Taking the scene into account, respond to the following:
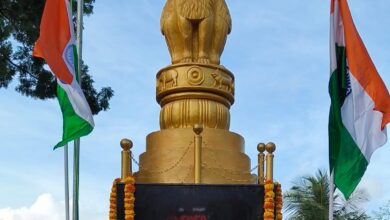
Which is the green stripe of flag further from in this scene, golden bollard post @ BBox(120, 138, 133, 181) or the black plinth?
golden bollard post @ BBox(120, 138, 133, 181)

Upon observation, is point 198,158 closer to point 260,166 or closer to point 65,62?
point 260,166

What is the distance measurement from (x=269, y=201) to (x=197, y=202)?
26.7 inches

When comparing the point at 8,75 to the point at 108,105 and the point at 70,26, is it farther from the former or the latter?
the point at 70,26

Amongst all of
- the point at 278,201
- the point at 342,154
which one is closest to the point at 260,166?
the point at 278,201

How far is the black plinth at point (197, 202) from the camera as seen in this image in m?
7.28

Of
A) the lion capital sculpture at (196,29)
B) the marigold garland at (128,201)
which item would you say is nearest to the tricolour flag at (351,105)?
the lion capital sculpture at (196,29)

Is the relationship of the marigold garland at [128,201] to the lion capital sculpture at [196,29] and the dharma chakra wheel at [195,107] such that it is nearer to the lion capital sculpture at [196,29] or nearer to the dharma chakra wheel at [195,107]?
the dharma chakra wheel at [195,107]

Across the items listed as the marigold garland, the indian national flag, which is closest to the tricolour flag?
the marigold garland

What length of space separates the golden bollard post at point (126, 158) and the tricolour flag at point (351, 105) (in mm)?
1982

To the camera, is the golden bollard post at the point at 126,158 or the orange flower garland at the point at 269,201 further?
the golden bollard post at the point at 126,158

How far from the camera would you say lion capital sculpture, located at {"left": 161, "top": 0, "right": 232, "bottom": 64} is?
8.39 metres

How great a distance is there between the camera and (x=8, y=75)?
13.0 m

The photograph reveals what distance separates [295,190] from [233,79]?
12001 mm

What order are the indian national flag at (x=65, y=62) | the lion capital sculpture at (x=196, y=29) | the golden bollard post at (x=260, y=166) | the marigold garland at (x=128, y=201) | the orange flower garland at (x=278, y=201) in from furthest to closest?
the lion capital sculpture at (x=196, y=29)
the indian national flag at (x=65, y=62)
the golden bollard post at (x=260, y=166)
the orange flower garland at (x=278, y=201)
the marigold garland at (x=128, y=201)
